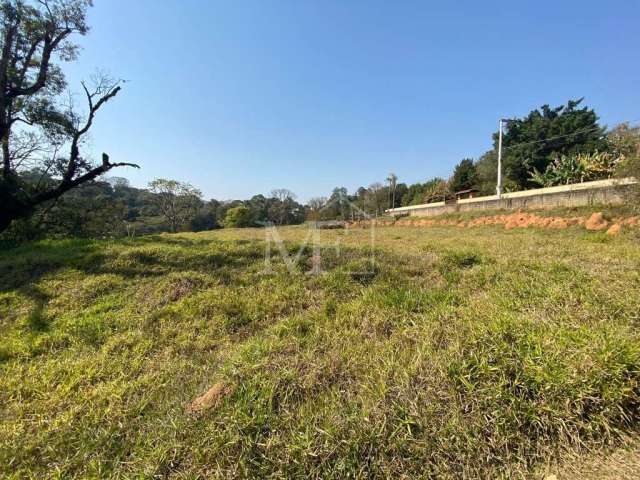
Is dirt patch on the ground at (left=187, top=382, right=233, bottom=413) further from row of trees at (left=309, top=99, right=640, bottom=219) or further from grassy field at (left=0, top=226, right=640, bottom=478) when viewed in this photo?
row of trees at (left=309, top=99, right=640, bottom=219)

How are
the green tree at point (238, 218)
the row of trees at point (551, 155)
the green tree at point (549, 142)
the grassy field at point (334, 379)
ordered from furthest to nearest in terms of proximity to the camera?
the green tree at point (238, 218) → the green tree at point (549, 142) → the row of trees at point (551, 155) → the grassy field at point (334, 379)

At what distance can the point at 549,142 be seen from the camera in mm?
20391

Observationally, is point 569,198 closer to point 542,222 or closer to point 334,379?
point 542,222

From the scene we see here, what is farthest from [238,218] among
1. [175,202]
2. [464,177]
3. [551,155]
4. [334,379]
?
[334,379]

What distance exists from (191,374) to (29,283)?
366cm

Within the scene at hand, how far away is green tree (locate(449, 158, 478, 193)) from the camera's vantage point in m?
27.1

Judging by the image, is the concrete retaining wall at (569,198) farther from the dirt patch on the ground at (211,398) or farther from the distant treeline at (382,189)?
the dirt patch on the ground at (211,398)

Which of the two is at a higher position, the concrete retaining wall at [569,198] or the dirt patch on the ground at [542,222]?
the concrete retaining wall at [569,198]

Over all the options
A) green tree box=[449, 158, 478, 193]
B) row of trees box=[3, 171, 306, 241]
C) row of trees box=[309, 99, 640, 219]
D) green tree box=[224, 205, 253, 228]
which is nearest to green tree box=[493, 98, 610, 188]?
row of trees box=[309, 99, 640, 219]

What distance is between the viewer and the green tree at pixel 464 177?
27.1 meters

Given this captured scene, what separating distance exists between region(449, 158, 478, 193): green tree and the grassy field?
27.6 m

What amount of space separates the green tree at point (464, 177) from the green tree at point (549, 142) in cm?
491

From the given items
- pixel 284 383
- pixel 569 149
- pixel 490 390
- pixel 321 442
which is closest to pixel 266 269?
pixel 284 383

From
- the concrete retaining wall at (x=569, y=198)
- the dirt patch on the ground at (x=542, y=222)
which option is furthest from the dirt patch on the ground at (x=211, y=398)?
the concrete retaining wall at (x=569, y=198)
